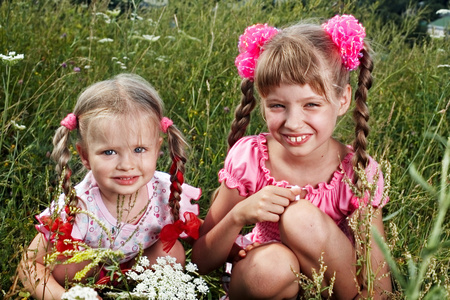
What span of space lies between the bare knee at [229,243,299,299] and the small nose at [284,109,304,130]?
0.39 metres

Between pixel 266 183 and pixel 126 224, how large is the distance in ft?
1.71

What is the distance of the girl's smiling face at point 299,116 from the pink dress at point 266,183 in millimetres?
161

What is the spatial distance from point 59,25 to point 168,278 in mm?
2766

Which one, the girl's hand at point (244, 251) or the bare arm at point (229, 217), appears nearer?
the bare arm at point (229, 217)

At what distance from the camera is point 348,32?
2133 millimetres

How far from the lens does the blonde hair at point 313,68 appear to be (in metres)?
2.09

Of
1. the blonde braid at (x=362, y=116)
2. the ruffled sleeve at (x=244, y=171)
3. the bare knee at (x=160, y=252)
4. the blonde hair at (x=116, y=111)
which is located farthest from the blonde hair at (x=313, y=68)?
the bare knee at (x=160, y=252)

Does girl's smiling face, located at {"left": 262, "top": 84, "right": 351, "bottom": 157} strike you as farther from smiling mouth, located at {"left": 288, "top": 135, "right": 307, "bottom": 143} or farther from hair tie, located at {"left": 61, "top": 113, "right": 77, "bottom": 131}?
hair tie, located at {"left": 61, "top": 113, "right": 77, "bottom": 131}

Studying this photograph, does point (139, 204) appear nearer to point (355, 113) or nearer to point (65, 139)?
point (65, 139)

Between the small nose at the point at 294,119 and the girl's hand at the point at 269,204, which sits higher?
the small nose at the point at 294,119

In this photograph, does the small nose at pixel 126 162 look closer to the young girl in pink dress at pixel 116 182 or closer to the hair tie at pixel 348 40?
the young girl in pink dress at pixel 116 182

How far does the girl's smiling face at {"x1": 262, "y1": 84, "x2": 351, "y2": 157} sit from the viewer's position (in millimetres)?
2080

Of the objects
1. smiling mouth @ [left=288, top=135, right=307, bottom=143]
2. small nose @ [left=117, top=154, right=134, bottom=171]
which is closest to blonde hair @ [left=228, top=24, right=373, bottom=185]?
smiling mouth @ [left=288, top=135, right=307, bottom=143]

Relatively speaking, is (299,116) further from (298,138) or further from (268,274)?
(268,274)
